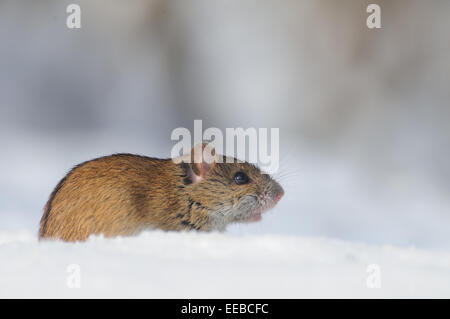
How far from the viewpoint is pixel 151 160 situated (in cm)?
213

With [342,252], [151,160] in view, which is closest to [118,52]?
[151,160]

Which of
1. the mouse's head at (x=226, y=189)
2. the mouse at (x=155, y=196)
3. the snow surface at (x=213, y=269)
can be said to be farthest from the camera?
the mouse's head at (x=226, y=189)

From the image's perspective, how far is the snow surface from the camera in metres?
1.16

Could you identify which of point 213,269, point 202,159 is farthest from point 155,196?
point 213,269

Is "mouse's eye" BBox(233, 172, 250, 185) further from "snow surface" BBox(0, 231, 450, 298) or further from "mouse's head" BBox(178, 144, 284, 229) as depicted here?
"snow surface" BBox(0, 231, 450, 298)

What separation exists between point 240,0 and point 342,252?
4.34 m

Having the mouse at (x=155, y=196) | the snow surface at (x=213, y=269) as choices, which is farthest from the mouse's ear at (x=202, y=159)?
the snow surface at (x=213, y=269)

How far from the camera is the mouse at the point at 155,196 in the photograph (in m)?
1.84

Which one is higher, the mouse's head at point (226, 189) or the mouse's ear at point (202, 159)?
the mouse's ear at point (202, 159)

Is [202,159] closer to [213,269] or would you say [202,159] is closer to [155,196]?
[155,196]

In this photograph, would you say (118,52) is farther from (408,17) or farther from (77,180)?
(77,180)

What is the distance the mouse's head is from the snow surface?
0.56 meters

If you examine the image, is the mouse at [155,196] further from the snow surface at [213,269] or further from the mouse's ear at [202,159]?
the snow surface at [213,269]

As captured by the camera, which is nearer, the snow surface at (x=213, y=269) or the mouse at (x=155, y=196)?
the snow surface at (x=213, y=269)
